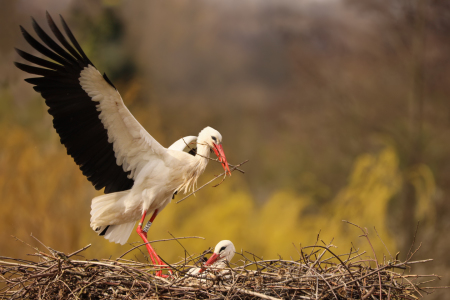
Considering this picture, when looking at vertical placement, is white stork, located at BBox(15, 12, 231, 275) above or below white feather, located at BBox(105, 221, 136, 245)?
above

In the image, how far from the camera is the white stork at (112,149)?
2.16 m

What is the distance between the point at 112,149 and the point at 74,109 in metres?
0.32

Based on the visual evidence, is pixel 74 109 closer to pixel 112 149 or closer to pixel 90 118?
pixel 90 118

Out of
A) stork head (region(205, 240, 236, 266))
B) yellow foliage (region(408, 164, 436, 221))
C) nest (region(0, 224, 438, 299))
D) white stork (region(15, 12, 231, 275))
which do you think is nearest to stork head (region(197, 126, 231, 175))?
white stork (region(15, 12, 231, 275))

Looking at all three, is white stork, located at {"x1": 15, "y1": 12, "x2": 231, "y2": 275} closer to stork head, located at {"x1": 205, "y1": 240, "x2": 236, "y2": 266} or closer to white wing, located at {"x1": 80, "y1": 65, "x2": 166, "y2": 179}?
white wing, located at {"x1": 80, "y1": 65, "x2": 166, "y2": 179}

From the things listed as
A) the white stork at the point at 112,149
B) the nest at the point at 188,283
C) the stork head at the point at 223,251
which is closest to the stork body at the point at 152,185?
the white stork at the point at 112,149

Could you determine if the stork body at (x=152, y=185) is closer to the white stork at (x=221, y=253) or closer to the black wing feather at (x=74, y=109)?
the black wing feather at (x=74, y=109)

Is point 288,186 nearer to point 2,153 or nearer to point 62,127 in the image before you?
point 2,153

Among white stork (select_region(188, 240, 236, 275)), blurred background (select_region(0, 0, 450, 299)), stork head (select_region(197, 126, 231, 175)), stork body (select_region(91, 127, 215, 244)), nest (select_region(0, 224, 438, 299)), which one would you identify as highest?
blurred background (select_region(0, 0, 450, 299))

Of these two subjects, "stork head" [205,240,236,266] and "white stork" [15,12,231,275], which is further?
"stork head" [205,240,236,266]

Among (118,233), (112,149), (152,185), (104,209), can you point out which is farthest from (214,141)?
(118,233)

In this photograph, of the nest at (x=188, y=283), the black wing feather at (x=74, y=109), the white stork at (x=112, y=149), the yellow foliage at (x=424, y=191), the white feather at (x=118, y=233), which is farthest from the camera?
the yellow foliage at (x=424, y=191)

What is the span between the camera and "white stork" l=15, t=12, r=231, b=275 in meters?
2.16

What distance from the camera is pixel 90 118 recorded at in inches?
89.7
